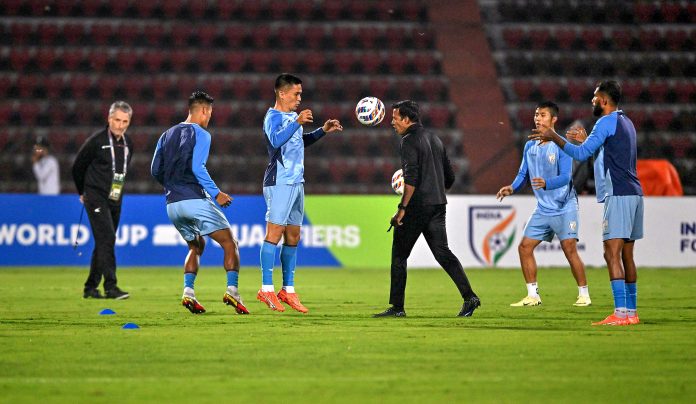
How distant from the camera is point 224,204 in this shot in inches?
401

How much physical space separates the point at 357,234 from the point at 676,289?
653cm

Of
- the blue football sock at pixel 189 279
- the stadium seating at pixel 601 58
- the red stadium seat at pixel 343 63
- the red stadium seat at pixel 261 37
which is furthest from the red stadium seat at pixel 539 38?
the blue football sock at pixel 189 279

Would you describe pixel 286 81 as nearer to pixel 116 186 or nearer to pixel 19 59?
pixel 116 186

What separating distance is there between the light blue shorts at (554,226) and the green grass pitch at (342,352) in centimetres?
76

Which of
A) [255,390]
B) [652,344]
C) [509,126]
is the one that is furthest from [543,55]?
[255,390]

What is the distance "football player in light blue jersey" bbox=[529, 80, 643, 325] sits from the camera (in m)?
9.46

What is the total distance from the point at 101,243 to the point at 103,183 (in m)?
0.71

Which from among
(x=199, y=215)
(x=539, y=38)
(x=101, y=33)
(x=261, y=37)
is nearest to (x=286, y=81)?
(x=199, y=215)

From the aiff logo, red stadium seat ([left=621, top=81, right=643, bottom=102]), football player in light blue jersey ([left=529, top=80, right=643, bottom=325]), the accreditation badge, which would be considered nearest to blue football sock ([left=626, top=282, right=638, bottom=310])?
football player in light blue jersey ([left=529, top=80, right=643, bottom=325])

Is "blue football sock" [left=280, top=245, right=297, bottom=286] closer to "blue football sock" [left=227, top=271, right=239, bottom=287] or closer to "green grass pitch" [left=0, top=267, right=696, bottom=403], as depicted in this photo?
"green grass pitch" [left=0, top=267, right=696, bottom=403]

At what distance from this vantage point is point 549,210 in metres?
12.3

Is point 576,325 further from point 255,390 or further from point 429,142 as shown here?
point 255,390

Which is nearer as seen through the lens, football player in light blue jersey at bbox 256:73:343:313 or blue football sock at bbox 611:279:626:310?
blue football sock at bbox 611:279:626:310

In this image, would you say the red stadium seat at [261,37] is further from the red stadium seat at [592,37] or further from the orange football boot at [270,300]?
the orange football boot at [270,300]
